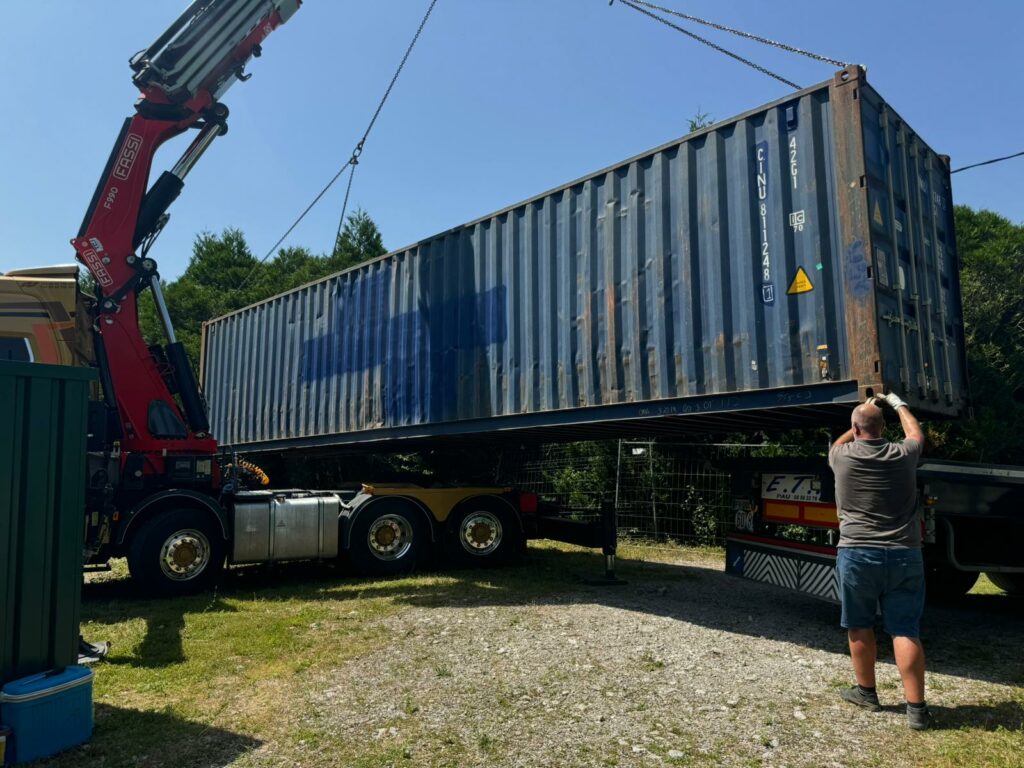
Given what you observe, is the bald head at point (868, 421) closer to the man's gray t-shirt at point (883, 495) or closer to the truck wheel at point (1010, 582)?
the man's gray t-shirt at point (883, 495)

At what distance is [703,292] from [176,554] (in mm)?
5895

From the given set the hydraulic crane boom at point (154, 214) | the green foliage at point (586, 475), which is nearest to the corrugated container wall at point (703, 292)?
the hydraulic crane boom at point (154, 214)

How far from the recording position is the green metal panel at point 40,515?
144 inches

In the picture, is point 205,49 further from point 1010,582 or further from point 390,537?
point 1010,582

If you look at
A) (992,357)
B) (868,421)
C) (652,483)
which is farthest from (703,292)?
(992,357)

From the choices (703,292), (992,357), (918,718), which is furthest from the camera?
(992,357)

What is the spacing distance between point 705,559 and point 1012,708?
23.0 ft

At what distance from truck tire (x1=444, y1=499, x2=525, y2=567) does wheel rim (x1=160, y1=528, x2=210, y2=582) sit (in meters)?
2.83

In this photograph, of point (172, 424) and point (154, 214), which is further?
point (154, 214)

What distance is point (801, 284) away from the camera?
589 centimetres

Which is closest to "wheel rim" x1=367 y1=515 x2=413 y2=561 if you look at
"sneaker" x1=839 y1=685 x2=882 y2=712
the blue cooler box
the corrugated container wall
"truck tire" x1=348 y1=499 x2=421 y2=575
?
"truck tire" x1=348 y1=499 x2=421 y2=575

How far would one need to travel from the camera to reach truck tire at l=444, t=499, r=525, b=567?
9320 mm

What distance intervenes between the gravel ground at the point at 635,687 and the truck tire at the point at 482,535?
6.25 ft

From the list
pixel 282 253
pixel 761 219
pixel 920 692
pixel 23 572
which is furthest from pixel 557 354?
pixel 282 253
